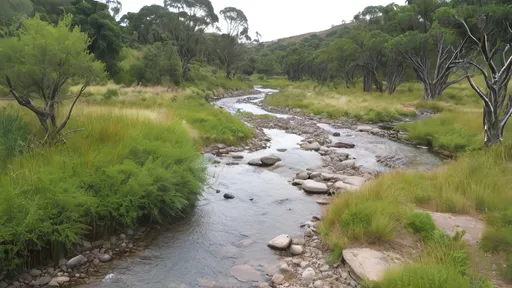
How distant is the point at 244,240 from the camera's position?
6977 millimetres

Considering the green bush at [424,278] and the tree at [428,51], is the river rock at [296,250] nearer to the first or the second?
the green bush at [424,278]

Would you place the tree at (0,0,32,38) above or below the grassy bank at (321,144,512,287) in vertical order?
above

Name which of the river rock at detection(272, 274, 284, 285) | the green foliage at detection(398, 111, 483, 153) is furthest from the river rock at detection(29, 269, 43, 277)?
the green foliage at detection(398, 111, 483, 153)

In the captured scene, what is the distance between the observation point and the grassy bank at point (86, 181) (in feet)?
16.9

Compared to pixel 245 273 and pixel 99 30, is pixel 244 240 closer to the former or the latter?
pixel 245 273

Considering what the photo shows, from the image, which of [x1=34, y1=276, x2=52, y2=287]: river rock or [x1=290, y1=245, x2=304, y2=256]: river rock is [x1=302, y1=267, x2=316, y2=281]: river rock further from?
[x1=34, y1=276, x2=52, y2=287]: river rock

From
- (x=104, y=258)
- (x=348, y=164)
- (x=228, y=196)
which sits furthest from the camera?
(x=348, y=164)

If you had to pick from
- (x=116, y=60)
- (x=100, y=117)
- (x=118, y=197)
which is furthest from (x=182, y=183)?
(x=116, y=60)

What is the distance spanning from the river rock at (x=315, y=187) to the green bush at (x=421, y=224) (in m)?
3.85

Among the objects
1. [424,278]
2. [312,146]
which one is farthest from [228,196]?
[312,146]

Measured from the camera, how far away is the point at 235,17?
72562 millimetres

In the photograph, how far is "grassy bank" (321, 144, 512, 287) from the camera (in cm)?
452

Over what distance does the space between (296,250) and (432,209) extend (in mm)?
3500

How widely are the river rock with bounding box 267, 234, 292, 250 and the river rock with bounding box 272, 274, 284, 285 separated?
101cm
